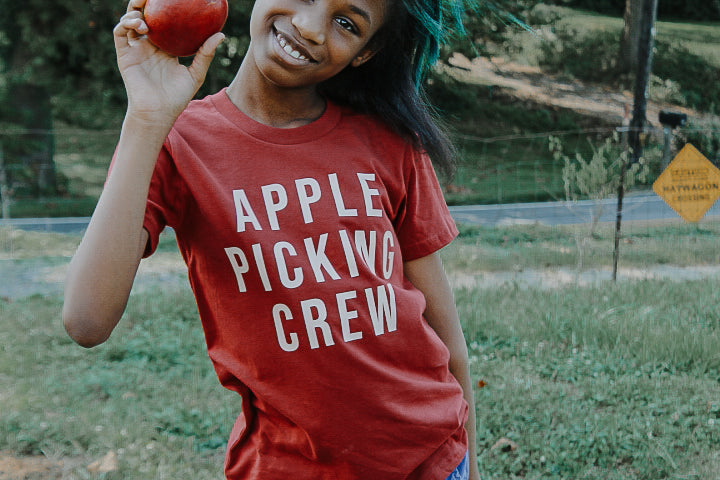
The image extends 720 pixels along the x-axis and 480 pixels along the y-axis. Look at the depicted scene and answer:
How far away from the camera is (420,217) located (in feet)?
4.50

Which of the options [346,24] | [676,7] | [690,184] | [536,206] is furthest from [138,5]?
[676,7]

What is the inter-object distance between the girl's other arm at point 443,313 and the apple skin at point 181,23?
55 cm

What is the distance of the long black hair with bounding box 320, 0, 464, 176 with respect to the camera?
1389mm

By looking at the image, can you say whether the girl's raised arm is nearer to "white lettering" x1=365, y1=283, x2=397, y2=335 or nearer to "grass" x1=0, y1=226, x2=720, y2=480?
"white lettering" x1=365, y1=283, x2=397, y2=335

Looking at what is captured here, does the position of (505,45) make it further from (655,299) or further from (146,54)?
(146,54)

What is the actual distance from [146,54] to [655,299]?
4188 mm

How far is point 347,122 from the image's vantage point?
4.35ft

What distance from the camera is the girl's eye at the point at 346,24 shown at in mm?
1254

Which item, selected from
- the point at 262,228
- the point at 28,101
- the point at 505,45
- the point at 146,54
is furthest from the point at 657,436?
the point at 505,45

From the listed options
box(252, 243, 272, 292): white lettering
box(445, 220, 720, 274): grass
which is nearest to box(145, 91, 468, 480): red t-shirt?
box(252, 243, 272, 292): white lettering

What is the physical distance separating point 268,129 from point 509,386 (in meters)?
2.42

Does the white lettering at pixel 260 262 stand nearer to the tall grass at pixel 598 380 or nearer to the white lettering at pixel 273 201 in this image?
the white lettering at pixel 273 201

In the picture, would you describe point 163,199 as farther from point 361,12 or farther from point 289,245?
point 361,12

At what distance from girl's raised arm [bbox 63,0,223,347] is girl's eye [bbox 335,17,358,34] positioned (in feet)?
1.09
